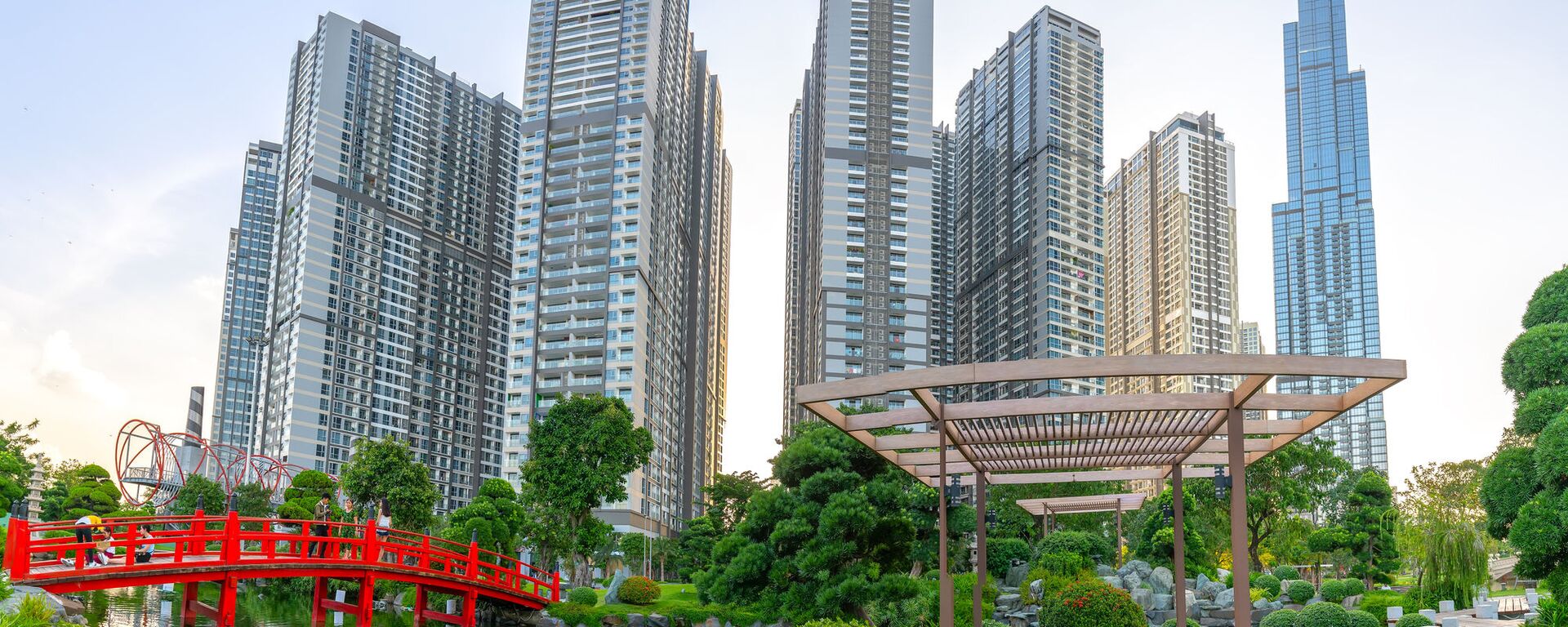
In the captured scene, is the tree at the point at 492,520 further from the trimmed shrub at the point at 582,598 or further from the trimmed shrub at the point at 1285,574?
the trimmed shrub at the point at 1285,574

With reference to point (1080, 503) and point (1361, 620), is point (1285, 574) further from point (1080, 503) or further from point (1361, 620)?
point (1361, 620)

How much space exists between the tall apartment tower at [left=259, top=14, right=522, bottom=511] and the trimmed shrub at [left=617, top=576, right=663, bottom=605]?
5819cm

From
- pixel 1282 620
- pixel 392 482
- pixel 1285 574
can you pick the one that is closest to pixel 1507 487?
pixel 1282 620

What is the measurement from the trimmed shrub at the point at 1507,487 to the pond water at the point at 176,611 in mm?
21798

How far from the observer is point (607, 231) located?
82.2 m

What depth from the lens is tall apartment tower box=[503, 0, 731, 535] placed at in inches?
3118

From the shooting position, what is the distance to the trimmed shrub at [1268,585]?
27.9 metres

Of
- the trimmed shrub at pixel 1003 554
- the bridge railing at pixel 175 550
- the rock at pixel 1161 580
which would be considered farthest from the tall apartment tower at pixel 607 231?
the bridge railing at pixel 175 550

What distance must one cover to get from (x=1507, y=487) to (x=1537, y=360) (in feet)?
7.26

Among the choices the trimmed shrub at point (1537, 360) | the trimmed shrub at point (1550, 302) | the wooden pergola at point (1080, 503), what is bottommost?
the wooden pergola at point (1080, 503)

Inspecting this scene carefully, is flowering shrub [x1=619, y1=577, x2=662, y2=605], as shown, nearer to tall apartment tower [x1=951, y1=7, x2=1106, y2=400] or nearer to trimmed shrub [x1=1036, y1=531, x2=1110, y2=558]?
trimmed shrub [x1=1036, y1=531, x2=1110, y2=558]

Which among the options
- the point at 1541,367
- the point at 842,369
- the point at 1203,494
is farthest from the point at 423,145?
the point at 1541,367

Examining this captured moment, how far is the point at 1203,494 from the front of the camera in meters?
40.5

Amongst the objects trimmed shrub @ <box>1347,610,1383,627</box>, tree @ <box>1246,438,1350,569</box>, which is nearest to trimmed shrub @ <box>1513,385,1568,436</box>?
trimmed shrub @ <box>1347,610,1383,627</box>
